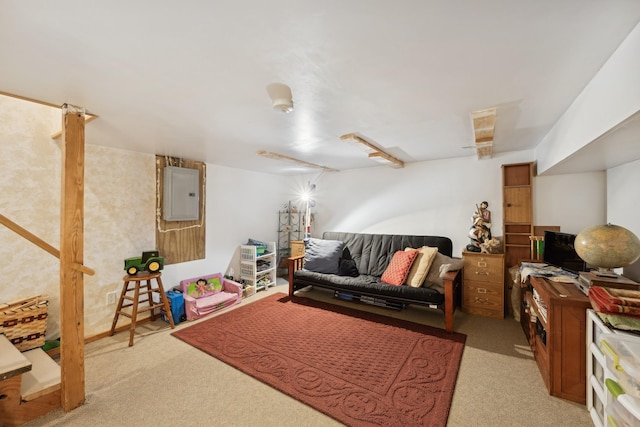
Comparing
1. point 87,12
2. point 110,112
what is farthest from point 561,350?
point 110,112

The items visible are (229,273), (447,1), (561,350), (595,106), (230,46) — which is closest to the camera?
(447,1)

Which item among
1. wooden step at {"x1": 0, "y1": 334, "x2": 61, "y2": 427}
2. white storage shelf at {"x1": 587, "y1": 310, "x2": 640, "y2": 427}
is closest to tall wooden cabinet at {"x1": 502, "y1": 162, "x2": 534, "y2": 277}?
white storage shelf at {"x1": 587, "y1": 310, "x2": 640, "y2": 427}

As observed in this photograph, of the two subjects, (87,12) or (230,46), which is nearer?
(87,12)

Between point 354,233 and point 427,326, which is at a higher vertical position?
point 354,233

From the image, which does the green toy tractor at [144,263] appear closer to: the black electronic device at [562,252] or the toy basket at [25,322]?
the toy basket at [25,322]

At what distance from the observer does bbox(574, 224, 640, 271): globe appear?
1657 mm

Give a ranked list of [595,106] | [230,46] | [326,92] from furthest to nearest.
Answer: [326,92], [595,106], [230,46]

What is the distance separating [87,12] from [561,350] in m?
3.21

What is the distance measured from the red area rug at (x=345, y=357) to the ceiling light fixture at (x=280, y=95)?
2.01 meters

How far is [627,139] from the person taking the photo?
59.8 inches

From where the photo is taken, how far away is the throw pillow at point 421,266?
317 cm

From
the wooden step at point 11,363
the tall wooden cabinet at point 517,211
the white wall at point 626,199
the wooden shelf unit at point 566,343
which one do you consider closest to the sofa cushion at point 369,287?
the wooden shelf unit at point 566,343

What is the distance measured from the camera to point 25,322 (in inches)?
85.7

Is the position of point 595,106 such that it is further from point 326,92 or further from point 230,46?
point 230,46
